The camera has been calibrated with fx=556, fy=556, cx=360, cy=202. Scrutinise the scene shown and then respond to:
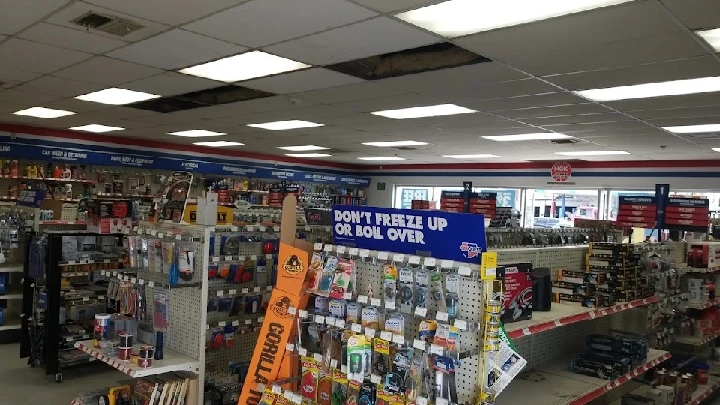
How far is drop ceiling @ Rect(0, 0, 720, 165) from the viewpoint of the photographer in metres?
3.55

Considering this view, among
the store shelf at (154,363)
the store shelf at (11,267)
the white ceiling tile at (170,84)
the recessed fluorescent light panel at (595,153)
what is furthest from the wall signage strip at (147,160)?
the store shelf at (154,363)

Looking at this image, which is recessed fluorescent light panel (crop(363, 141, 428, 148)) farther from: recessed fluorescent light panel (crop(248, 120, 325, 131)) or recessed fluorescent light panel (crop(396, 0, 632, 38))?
recessed fluorescent light panel (crop(396, 0, 632, 38))

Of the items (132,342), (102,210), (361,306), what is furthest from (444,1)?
(102,210)

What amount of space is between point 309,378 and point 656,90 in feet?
13.9

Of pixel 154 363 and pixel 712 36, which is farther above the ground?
pixel 712 36

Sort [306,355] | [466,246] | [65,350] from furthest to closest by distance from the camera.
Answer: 1. [65,350]
2. [306,355]
3. [466,246]

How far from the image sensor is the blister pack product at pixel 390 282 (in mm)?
3059

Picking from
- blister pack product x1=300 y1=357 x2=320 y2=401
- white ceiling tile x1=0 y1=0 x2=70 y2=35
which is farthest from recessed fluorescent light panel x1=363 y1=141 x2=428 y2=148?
blister pack product x1=300 y1=357 x2=320 y2=401

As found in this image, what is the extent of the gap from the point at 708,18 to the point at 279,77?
361cm

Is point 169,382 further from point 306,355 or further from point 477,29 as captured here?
point 477,29

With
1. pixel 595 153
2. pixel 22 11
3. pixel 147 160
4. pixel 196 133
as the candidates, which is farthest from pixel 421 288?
pixel 147 160

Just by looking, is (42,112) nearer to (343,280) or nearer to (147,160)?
(147,160)

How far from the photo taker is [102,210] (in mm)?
5320

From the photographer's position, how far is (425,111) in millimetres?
7102
